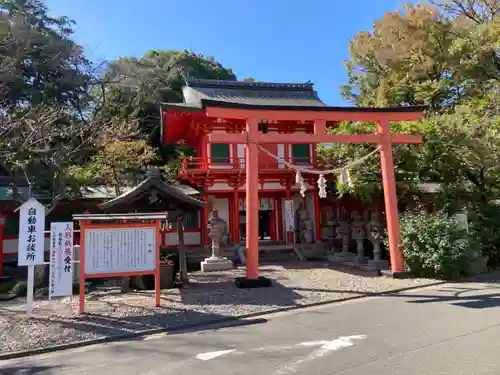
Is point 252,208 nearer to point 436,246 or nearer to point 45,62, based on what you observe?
point 436,246

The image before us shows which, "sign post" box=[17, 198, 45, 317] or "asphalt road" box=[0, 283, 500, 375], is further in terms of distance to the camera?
"sign post" box=[17, 198, 45, 317]

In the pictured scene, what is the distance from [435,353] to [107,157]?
14468 millimetres

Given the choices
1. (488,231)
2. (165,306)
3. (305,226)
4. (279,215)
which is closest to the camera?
(165,306)

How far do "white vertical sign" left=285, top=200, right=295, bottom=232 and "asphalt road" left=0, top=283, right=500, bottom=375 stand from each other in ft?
33.4

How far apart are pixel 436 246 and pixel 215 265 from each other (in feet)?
23.6

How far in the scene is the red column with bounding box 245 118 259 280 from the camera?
9336mm

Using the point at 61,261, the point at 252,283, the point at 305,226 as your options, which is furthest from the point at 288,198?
the point at 61,261

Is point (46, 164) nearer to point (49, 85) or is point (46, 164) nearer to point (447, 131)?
point (49, 85)

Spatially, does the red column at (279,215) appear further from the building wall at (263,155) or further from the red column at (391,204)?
the red column at (391,204)

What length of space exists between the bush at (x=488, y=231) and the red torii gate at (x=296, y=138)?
3.70m

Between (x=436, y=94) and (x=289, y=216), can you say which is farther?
(x=436, y=94)

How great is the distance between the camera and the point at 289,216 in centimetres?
1745

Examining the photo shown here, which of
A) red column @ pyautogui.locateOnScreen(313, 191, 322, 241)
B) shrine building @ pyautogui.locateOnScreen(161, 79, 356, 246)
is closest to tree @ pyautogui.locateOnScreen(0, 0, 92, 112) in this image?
shrine building @ pyautogui.locateOnScreen(161, 79, 356, 246)

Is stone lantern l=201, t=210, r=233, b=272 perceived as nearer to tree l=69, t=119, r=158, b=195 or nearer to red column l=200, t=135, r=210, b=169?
red column l=200, t=135, r=210, b=169
